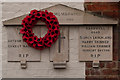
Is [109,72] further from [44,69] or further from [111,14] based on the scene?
[44,69]

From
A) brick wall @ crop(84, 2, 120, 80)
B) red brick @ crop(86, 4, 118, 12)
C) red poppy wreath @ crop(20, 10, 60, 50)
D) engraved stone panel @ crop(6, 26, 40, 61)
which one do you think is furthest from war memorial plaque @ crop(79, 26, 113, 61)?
engraved stone panel @ crop(6, 26, 40, 61)

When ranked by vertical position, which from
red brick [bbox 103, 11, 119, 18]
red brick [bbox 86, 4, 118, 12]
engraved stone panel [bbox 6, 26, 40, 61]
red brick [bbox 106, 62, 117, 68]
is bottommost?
red brick [bbox 106, 62, 117, 68]

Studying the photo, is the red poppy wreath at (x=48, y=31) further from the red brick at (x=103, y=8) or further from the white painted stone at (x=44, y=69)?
the red brick at (x=103, y=8)

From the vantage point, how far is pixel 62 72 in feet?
15.9

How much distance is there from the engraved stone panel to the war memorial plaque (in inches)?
37.4

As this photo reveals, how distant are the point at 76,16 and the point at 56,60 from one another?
0.91m

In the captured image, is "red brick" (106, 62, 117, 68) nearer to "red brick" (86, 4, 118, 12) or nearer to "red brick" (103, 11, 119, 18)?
"red brick" (103, 11, 119, 18)

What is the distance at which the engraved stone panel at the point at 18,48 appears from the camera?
480cm

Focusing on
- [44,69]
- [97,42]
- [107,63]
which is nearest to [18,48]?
[44,69]

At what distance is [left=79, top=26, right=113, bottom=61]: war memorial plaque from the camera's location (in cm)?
479

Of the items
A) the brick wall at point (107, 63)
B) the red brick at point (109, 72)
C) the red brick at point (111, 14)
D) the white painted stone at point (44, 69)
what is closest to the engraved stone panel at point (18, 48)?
the white painted stone at point (44, 69)

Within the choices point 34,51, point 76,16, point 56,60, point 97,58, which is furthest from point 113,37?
point 34,51

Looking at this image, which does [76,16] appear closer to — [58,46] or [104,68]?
[58,46]

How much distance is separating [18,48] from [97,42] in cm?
150
